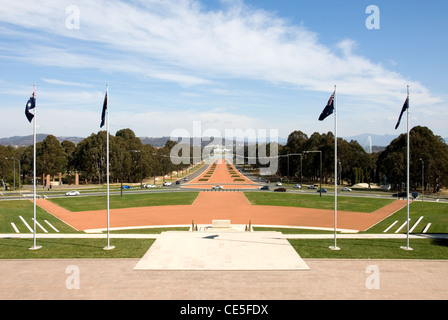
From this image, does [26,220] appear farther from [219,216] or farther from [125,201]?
[219,216]

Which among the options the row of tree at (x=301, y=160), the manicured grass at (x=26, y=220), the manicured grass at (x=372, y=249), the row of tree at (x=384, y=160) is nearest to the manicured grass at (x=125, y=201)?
the manicured grass at (x=26, y=220)

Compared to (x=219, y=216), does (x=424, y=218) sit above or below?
above

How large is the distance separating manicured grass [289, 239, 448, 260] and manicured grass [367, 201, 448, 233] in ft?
22.5

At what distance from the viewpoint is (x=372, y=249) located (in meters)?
21.8

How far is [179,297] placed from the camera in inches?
558

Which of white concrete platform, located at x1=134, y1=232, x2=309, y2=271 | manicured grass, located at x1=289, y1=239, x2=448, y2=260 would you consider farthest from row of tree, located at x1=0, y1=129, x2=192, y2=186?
manicured grass, located at x1=289, y1=239, x2=448, y2=260

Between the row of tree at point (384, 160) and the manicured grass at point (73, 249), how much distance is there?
5702 cm

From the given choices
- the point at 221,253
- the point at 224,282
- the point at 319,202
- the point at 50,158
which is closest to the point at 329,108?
the point at 221,253

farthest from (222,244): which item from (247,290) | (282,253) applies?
(247,290)

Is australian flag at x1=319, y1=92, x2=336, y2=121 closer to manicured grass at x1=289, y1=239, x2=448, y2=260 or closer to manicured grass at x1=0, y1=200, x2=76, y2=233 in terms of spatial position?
manicured grass at x1=289, y1=239, x2=448, y2=260

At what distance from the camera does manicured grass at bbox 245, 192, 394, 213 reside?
155 feet

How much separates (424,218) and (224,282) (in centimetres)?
3042

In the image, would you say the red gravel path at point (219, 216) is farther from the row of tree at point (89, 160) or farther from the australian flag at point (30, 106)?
the row of tree at point (89, 160)
